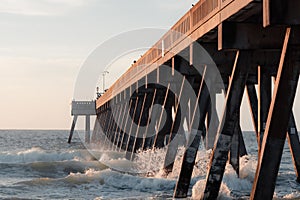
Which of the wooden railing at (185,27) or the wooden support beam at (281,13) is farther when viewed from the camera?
the wooden railing at (185,27)

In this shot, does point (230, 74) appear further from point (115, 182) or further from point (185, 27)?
point (115, 182)

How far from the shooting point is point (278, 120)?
8.70 metres

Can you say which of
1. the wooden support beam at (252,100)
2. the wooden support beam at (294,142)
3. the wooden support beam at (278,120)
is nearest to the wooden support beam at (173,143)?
the wooden support beam at (252,100)

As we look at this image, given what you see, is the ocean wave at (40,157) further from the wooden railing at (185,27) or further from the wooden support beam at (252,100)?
the wooden support beam at (252,100)

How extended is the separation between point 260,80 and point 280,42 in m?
3.71

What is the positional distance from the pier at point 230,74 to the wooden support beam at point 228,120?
20mm

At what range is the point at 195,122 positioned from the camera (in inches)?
571

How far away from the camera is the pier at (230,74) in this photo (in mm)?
8703

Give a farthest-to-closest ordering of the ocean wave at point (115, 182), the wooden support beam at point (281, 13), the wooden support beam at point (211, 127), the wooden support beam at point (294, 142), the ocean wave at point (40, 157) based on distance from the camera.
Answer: the ocean wave at point (40, 157) → the wooden support beam at point (211, 127) → the ocean wave at point (115, 182) → the wooden support beam at point (294, 142) → the wooden support beam at point (281, 13)

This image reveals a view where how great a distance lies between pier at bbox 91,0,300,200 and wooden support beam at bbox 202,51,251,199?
0.8 inches

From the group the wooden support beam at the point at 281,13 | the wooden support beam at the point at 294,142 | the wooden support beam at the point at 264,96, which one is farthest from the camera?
the wooden support beam at the point at 294,142

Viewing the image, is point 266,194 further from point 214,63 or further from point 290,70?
point 214,63

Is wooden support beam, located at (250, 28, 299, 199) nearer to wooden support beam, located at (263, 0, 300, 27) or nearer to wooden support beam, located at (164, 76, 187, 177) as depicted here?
wooden support beam, located at (263, 0, 300, 27)

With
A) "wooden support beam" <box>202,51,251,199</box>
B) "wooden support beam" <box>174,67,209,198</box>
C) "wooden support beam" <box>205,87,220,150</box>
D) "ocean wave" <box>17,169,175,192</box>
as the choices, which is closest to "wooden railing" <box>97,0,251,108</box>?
"wooden support beam" <box>202,51,251,199</box>
